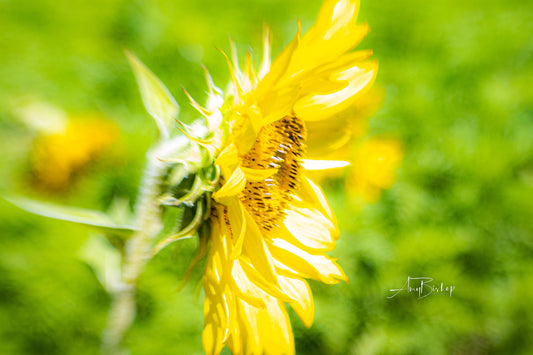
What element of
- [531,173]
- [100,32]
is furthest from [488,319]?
[100,32]

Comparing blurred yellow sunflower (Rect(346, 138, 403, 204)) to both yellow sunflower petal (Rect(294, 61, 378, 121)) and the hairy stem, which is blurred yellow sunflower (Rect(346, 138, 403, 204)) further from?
the hairy stem

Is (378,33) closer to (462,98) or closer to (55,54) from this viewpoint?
(462,98)

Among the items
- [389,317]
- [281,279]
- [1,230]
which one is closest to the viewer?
[281,279]

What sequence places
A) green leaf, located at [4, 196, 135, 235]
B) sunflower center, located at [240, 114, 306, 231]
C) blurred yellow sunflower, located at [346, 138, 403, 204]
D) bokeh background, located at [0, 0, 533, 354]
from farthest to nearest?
blurred yellow sunflower, located at [346, 138, 403, 204] → bokeh background, located at [0, 0, 533, 354] → sunflower center, located at [240, 114, 306, 231] → green leaf, located at [4, 196, 135, 235]

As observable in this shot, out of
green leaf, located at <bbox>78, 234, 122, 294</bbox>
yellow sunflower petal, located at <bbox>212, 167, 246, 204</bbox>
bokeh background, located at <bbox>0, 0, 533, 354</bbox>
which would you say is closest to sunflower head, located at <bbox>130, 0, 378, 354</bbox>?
yellow sunflower petal, located at <bbox>212, 167, 246, 204</bbox>
